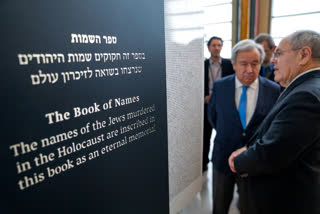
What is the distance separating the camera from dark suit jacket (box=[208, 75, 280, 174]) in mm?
1535

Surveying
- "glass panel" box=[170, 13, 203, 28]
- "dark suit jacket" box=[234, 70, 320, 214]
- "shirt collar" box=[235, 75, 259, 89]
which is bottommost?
"dark suit jacket" box=[234, 70, 320, 214]

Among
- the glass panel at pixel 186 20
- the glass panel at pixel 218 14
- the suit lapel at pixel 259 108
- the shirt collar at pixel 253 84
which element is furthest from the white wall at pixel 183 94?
the glass panel at pixel 218 14

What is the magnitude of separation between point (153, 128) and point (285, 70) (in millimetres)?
805

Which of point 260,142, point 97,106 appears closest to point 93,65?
point 97,106

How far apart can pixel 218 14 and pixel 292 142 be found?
4411mm

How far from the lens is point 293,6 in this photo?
3986 millimetres

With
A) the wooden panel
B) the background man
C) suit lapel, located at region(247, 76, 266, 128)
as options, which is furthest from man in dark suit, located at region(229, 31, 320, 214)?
the wooden panel

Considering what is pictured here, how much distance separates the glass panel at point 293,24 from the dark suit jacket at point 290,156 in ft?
11.8

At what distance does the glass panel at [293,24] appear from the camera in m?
3.85

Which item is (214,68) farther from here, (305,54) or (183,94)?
(305,54)

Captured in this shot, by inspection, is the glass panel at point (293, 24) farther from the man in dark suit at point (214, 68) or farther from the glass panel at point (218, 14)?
the man in dark suit at point (214, 68)

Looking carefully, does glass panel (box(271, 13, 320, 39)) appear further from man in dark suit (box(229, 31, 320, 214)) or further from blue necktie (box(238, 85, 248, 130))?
man in dark suit (box(229, 31, 320, 214))

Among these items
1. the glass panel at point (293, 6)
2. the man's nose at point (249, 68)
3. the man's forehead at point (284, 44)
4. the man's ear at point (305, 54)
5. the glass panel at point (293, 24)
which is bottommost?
the man's nose at point (249, 68)

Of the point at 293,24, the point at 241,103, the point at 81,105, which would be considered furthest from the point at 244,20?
the point at 81,105
